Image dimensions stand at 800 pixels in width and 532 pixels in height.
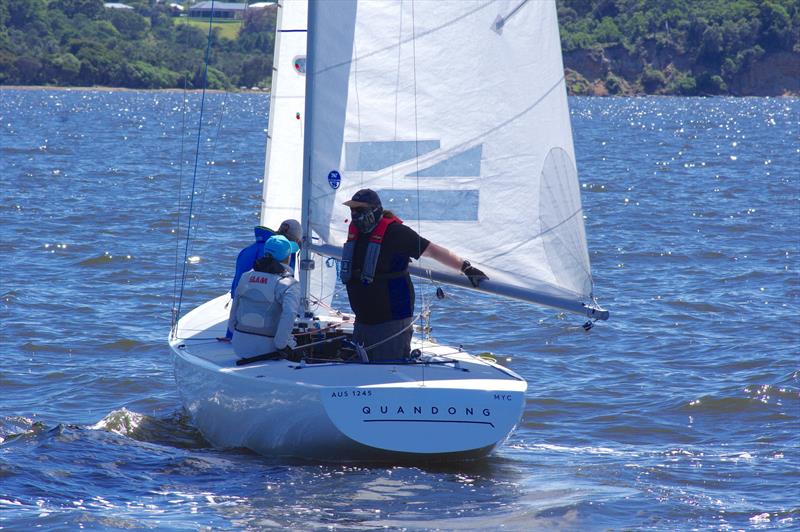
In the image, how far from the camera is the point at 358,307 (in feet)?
25.6

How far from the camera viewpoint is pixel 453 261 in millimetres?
7723

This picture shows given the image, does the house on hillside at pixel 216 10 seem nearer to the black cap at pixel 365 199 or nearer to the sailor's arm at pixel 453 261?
the black cap at pixel 365 199

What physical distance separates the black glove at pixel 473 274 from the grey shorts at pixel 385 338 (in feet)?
1.49

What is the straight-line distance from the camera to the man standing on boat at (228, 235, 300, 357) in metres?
7.77

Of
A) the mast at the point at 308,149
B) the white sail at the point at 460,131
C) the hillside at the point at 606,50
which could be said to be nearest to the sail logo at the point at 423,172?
the white sail at the point at 460,131

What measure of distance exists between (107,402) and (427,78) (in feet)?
12.7

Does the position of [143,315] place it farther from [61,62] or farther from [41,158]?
[61,62]

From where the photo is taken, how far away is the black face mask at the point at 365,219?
758 centimetres

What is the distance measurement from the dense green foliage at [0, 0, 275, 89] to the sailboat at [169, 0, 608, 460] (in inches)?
3261

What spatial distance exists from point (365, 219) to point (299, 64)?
2874mm

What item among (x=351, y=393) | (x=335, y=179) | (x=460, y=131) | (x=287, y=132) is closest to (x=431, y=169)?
(x=460, y=131)

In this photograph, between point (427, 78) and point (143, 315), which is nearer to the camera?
point (427, 78)

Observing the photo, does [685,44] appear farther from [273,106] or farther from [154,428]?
[154,428]

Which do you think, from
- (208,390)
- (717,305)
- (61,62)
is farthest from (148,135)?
(61,62)
